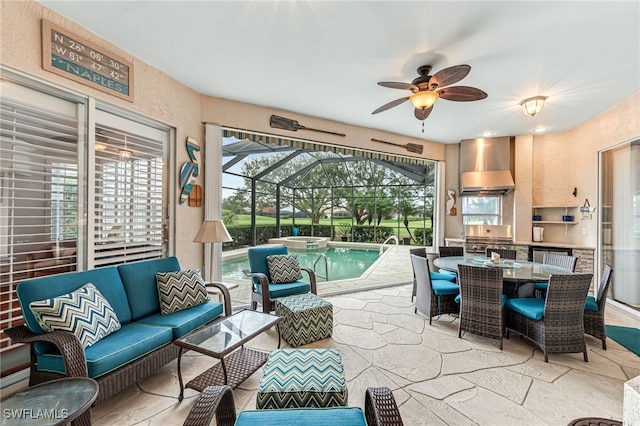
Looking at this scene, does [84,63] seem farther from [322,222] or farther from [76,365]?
[322,222]

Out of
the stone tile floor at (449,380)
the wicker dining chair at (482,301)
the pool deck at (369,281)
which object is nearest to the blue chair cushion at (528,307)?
the wicker dining chair at (482,301)

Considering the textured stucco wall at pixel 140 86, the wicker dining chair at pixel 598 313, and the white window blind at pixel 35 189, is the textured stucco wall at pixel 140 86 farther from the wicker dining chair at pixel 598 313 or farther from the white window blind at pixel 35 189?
the wicker dining chair at pixel 598 313

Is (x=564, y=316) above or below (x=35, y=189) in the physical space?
below

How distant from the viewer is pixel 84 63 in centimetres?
254

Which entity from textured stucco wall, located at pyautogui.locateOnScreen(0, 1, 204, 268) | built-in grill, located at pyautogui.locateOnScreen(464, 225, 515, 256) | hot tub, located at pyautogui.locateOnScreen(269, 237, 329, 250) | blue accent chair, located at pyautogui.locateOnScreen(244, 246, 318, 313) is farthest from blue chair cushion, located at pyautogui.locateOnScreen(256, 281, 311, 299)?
hot tub, located at pyautogui.locateOnScreen(269, 237, 329, 250)

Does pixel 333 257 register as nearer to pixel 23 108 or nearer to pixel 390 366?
pixel 390 366

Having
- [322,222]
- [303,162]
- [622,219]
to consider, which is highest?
[303,162]

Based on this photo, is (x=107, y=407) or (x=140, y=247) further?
(x=140, y=247)

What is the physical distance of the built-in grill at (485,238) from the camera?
5542mm

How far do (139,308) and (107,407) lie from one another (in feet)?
2.60

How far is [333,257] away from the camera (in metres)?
9.84

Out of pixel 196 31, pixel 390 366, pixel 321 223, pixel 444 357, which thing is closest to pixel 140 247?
pixel 196 31


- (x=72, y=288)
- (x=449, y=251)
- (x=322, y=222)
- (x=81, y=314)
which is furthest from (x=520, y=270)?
(x=322, y=222)

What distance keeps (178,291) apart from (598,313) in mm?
4461
